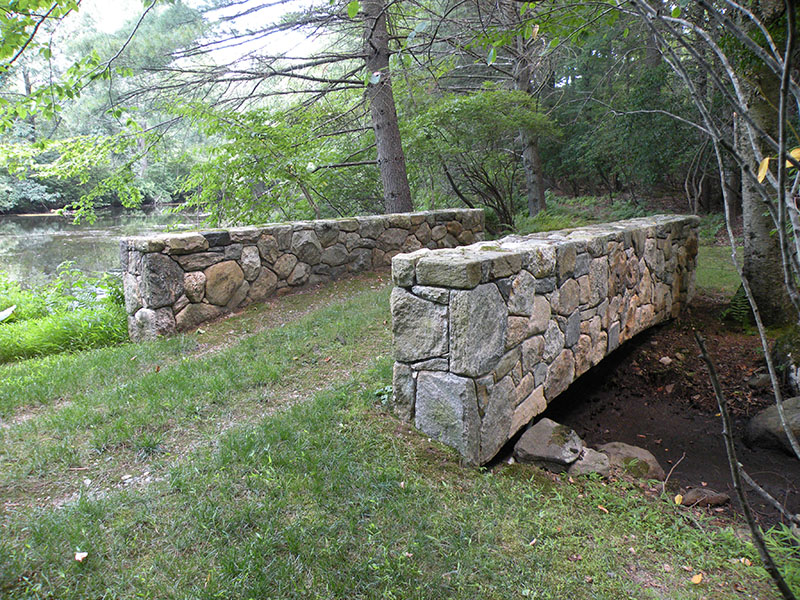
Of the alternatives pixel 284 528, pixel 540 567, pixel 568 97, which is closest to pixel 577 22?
pixel 540 567

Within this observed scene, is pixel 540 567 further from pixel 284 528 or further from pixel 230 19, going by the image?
pixel 230 19

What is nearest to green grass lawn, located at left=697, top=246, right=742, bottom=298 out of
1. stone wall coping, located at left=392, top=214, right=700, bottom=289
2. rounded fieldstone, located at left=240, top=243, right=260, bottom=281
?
stone wall coping, located at left=392, top=214, right=700, bottom=289

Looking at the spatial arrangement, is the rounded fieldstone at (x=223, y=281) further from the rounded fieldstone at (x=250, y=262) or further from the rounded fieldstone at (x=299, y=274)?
the rounded fieldstone at (x=299, y=274)

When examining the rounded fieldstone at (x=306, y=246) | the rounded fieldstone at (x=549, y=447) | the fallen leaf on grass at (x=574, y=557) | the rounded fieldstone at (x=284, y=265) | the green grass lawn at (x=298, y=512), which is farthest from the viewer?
the rounded fieldstone at (x=306, y=246)

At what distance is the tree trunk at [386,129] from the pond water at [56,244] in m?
3.31

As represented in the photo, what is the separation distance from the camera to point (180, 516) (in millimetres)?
2307

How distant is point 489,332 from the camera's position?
285 cm

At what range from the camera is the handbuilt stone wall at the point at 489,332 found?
2.81 m

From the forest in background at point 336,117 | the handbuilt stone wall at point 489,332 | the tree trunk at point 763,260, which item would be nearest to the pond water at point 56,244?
the forest in background at point 336,117

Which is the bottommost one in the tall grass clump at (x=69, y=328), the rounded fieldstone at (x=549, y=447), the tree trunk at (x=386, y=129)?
the rounded fieldstone at (x=549, y=447)

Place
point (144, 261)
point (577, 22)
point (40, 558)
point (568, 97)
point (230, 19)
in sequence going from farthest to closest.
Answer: point (568, 97) < point (230, 19) < point (144, 261) < point (577, 22) < point (40, 558)

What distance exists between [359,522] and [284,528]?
0.34 m

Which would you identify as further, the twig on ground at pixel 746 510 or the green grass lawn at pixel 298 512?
the green grass lawn at pixel 298 512

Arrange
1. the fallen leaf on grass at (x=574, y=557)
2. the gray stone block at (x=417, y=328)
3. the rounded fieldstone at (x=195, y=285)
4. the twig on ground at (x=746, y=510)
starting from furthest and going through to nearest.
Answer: the rounded fieldstone at (x=195, y=285), the gray stone block at (x=417, y=328), the fallen leaf on grass at (x=574, y=557), the twig on ground at (x=746, y=510)
